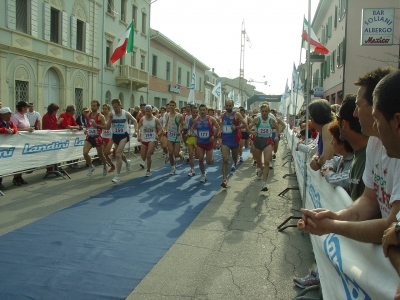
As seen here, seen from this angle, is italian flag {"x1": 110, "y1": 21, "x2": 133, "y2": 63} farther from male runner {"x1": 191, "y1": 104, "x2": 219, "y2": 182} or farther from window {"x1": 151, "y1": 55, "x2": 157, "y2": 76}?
window {"x1": 151, "y1": 55, "x2": 157, "y2": 76}

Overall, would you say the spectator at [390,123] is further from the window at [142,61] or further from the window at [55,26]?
the window at [142,61]

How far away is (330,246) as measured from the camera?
275 centimetres

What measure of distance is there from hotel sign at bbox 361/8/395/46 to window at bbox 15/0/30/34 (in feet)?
48.2

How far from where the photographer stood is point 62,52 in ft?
69.4

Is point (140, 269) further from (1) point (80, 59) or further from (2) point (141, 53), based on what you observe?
(2) point (141, 53)

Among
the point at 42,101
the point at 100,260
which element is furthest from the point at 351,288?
the point at 42,101

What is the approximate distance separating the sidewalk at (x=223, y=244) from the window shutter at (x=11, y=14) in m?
10.4

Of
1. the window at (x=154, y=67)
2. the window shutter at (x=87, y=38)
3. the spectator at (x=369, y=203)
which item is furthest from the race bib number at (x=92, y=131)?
the window at (x=154, y=67)

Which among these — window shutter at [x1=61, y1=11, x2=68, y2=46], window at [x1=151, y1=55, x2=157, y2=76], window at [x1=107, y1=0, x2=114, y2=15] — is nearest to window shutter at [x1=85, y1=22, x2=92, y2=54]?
window shutter at [x1=61, y1=11, x2=68, y2=46]

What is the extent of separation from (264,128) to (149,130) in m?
3.06

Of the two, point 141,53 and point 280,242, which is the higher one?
point 141,53

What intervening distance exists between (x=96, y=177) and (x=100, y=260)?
6047 millimetres

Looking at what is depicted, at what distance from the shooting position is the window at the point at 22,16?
17859 mm

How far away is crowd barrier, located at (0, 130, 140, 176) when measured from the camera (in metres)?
8.31
